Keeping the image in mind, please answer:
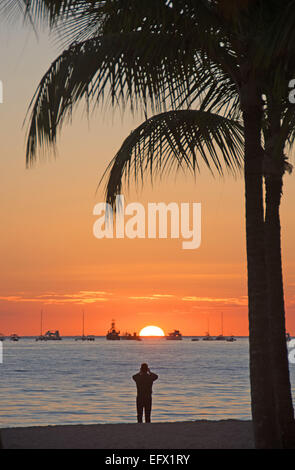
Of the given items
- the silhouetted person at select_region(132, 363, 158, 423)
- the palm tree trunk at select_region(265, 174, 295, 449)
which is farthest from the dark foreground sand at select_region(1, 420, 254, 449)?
the silhouetted person at select_region(132, 363, 158, 423)

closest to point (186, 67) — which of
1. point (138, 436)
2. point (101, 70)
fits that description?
point (101, 70)

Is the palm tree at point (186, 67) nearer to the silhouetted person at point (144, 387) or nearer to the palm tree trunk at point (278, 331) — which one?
the palm tree trunk at point (278, 331)

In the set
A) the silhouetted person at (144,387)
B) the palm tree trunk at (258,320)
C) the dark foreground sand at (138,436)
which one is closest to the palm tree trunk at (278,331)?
the dark foreground sand at (138,436)

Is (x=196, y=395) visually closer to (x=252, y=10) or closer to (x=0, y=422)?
(x=0, y=422)

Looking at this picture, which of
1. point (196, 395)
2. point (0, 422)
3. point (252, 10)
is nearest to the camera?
point (252, 10)

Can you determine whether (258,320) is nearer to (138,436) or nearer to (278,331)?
(278,331)

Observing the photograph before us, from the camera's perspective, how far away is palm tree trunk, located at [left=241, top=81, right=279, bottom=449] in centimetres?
929

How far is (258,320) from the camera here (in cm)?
928

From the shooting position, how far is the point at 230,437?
39.5 ft

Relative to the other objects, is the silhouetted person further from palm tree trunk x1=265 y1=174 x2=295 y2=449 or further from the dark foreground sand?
palm tree trunk x1=265 y1=174 x2=295 y2=449

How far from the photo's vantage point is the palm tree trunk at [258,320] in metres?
9.29
